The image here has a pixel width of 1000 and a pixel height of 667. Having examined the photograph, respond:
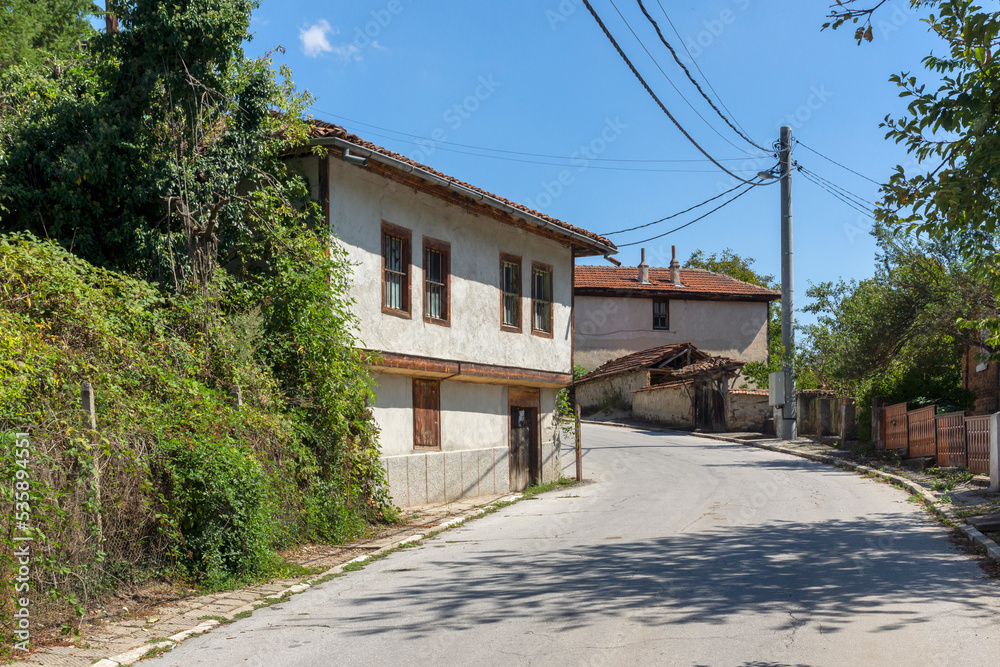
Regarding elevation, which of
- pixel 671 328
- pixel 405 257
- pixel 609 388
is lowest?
pixel 609 388

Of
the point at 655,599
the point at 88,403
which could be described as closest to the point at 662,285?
the point at 655,599

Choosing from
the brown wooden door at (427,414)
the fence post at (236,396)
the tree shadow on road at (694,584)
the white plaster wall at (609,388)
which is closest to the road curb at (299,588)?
the tree shadow on road at (694,584)

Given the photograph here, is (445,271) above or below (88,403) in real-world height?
above

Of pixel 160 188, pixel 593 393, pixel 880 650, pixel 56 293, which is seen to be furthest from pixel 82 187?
pixel 593 393

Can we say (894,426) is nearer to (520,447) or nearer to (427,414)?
(520,447)

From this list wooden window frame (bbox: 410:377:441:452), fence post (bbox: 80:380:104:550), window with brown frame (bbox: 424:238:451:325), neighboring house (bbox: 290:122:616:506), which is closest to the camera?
fence post (bbox: 80:380:104:550)

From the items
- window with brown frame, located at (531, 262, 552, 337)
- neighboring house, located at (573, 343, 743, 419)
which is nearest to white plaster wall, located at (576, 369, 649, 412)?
neighboring house, located at (573, 343, 743, 419)

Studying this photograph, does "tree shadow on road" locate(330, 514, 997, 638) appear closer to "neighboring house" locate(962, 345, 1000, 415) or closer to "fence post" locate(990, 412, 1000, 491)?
"fence post" locate(990, 412, 1000, 491)

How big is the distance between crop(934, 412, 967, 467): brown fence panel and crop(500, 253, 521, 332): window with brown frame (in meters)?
9.40

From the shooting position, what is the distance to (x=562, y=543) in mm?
10891

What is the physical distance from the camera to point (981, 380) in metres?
21.0

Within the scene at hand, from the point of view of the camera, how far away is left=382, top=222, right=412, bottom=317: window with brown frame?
14.6 metres

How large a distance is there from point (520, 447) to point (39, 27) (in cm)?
1484

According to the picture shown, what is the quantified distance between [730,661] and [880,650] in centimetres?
111
